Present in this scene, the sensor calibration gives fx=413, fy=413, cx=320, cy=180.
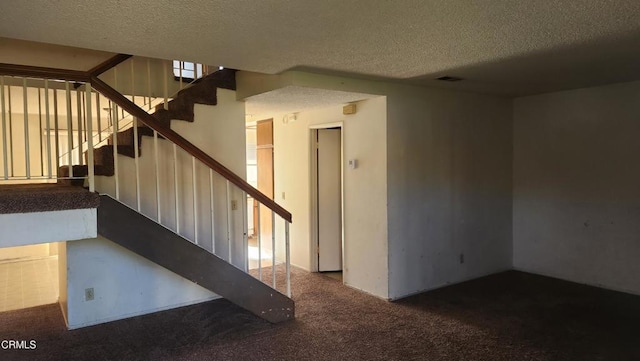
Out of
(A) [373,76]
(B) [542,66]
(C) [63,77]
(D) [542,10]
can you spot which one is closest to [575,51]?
(B) [542,66]

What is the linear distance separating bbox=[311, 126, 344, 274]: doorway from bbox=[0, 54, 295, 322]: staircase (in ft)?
4.40

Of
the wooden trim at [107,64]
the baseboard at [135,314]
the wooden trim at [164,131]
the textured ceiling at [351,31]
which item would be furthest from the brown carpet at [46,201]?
the wooden trim at [107,64]

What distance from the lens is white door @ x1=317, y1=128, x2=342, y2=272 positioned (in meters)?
5.46

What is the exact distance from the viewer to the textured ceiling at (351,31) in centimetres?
219

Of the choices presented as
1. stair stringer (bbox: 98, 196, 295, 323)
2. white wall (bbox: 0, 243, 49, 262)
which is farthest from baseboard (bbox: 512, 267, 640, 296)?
white wall (bbox: 0, 243, 49, 262)

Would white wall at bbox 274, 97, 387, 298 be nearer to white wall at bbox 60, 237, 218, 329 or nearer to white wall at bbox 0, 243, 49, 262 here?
white wall at bbox 60, 237, 218, 329

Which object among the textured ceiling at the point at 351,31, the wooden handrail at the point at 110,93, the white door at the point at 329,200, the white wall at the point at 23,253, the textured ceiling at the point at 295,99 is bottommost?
the white wall at the point at 23,253

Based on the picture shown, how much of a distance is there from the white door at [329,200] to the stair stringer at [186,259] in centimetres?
173

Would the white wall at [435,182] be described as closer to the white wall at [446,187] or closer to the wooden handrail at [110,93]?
the white wall at [446,187]

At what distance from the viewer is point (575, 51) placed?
3.19 metres

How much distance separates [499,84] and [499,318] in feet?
7.96

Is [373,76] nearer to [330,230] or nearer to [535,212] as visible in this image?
[330,230]

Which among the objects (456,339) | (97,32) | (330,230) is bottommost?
(456,339)

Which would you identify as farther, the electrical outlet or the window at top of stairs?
the window at top of stairs
